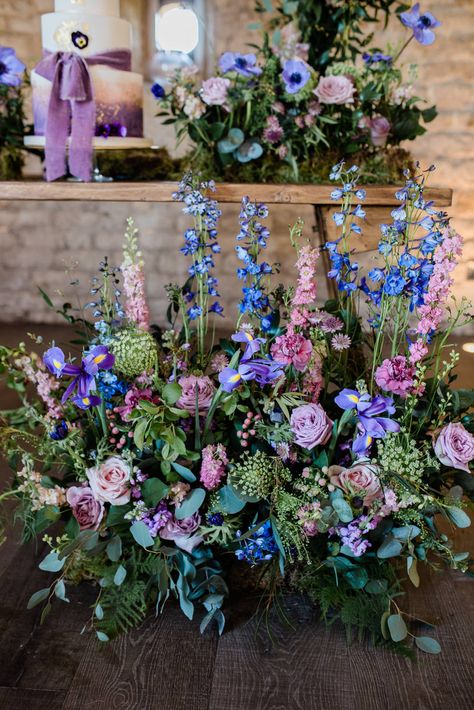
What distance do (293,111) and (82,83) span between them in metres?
0.64

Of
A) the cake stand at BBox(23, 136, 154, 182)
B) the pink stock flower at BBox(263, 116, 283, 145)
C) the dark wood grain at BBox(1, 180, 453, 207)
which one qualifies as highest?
the pink stock flower at BBox(263, 116, 283, 145)

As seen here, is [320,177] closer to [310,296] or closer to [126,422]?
[310,296]

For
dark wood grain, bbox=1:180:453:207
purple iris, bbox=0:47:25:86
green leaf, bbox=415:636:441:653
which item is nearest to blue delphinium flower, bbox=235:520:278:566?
green leaf, bbox=415:636:441:653

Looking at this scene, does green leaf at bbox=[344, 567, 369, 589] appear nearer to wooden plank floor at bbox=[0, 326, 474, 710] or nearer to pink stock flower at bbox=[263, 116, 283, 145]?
wooden plank floor at bbox=[0, 326, 474, 710]

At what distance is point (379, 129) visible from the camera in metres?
2.25

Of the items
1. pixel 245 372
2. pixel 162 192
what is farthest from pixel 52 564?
pixel 162 192

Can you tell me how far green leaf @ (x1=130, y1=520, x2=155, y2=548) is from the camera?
136 cm

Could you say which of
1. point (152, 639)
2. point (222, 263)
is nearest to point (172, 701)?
point (152, 639)

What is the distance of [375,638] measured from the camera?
4.54ft

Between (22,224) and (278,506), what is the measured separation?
3.84 meters

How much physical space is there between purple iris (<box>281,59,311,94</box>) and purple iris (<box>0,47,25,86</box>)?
2.86 ft

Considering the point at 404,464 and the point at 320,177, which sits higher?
the point at 320,177

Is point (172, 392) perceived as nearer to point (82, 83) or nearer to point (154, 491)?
point (154, 491)

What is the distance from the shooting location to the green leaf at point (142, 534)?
1359mm
